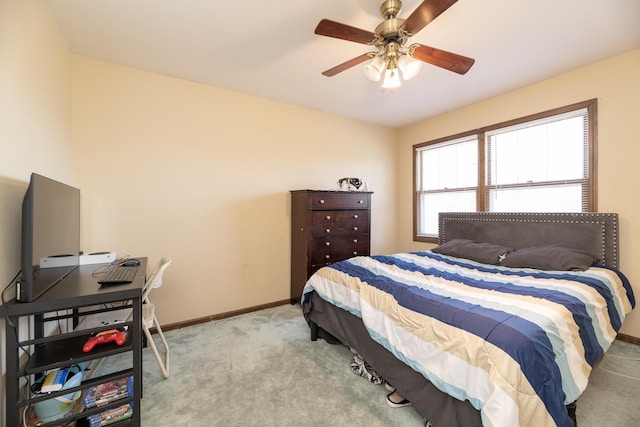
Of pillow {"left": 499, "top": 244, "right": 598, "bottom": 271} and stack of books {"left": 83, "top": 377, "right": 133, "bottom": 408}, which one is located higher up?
pillow {"left": 499, "top": 244, "right": 598, "bottom": 271}

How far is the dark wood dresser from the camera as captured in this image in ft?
10.1

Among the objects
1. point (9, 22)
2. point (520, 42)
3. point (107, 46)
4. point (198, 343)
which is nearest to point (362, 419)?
point (198, 343)

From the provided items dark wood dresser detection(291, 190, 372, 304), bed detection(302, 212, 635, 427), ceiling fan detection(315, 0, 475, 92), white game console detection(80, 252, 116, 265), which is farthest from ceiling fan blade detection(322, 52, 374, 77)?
white game console detection(80, 252, 116, 265)

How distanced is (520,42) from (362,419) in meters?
2.93

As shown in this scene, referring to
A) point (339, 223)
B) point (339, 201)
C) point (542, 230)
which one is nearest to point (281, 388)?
point (339, 223)

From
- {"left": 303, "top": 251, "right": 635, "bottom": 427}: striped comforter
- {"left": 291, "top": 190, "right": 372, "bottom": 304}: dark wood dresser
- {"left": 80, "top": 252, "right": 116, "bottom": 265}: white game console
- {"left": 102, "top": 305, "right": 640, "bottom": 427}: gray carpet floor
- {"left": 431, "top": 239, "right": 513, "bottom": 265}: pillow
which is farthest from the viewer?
{"left": 291, "top": 190, "right": 372, "bottom": 304}: dark wood dresser

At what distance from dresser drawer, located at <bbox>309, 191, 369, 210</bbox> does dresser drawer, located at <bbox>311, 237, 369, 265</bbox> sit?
→ 40cm

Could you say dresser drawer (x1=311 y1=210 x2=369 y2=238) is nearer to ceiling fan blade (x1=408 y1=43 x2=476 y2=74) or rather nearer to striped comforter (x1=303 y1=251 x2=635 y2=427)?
striped comforter (x1=303 y1=251 x2=635 y2=427)

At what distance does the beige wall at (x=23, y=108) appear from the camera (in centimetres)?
127

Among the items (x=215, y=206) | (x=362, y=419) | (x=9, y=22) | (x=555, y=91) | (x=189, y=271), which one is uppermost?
(x=555, y=91)

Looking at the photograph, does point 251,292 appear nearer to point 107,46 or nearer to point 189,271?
point 189,271

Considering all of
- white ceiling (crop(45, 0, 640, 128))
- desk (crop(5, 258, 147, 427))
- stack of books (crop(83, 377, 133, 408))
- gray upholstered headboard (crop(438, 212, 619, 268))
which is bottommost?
stack of books (crop(83, 377, 133, 408))

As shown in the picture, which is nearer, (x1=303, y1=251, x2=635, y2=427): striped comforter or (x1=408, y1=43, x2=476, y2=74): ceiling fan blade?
(x1=303, y1=251, x2=635, y2=427): striped comforter

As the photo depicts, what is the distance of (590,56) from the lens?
2342 mm
